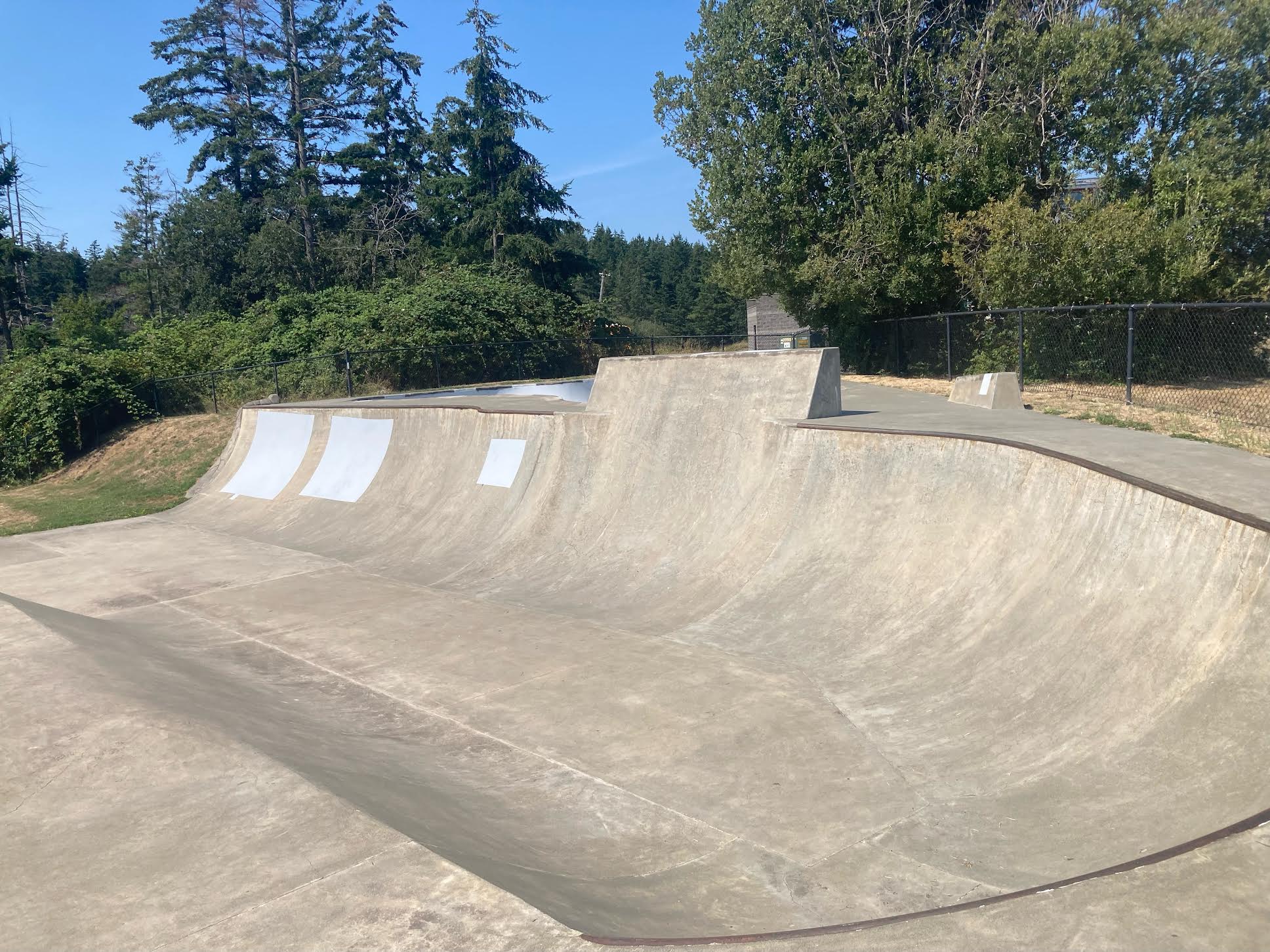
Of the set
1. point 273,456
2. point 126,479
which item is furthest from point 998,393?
point 126,479

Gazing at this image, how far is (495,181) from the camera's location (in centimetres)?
3847

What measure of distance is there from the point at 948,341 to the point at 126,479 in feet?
63.4

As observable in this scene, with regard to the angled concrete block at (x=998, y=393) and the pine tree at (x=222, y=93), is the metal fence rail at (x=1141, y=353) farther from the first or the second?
the pine tree at (x=222, y=93)

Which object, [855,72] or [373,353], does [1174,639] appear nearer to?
[855,72]

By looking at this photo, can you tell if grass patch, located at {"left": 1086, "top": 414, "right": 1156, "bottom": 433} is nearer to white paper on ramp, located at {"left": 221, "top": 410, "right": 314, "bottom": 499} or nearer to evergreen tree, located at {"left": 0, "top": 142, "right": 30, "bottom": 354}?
white paper on ramp, located at {"left": 221, "top": 410, "right": 314, "bottom": 499}

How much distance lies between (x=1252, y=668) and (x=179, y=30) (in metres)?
53.8

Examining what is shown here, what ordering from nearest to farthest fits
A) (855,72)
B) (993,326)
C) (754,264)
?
1. (993,326)
2. (855,72)
3. (754,264)

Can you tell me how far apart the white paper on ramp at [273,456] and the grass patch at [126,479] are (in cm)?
140

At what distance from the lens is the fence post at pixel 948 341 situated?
18750 millimetres

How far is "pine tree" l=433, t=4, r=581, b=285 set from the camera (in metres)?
36.9

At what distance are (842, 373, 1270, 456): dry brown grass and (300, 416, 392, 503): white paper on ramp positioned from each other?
425 inches


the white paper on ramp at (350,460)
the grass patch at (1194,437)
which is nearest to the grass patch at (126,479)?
the white paper on ramp at (350,460)

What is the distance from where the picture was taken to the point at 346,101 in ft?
146

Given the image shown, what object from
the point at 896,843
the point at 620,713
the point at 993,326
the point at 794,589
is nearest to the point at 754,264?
the point at 993,326
